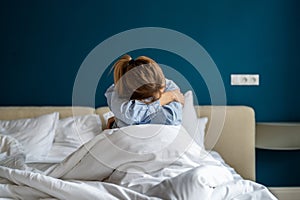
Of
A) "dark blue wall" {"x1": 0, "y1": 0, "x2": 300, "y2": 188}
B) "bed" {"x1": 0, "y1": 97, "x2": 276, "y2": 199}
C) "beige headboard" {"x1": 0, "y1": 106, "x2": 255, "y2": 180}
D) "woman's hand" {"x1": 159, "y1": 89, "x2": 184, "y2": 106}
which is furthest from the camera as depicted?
"dark blue wall" {"x1": 0, "y1": 0, "x2": 300, "y2": 188}

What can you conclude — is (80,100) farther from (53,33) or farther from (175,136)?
(53,33)

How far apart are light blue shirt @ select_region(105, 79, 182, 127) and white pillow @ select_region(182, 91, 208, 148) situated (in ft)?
2.42

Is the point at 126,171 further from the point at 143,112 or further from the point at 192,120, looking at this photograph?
the point at 192,120

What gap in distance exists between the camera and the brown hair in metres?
1.99

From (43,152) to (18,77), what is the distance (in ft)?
2.62

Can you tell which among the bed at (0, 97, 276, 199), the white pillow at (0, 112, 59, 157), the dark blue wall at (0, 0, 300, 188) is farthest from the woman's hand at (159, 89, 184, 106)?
the dark blue wall at (0, 0, 300, 188)

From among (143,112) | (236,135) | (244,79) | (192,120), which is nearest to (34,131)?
(192,120)

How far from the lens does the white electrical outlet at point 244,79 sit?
3545 millimetres

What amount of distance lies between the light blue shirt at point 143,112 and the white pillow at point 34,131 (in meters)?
0.99

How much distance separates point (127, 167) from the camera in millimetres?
1889

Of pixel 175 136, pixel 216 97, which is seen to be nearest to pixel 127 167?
pixel 175 136

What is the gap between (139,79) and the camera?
1.99m

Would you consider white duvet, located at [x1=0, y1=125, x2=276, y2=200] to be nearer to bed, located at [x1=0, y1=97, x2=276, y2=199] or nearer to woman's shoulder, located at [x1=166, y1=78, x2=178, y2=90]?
bed, located at [x1=0, y1=97, x2=276, y2=199]

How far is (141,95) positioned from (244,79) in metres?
1.65
